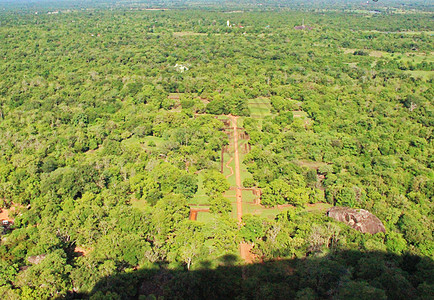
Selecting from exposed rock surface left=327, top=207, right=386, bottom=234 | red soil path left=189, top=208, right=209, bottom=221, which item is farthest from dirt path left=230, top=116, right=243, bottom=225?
exposed rock surface left=327, top=207, right=386, bottom=234

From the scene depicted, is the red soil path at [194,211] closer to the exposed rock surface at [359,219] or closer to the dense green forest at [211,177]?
the dense green forest at [211,177]

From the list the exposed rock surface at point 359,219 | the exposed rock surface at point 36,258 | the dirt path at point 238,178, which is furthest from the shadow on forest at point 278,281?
the dirt path at point 238,178

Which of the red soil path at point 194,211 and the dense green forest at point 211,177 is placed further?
the red soil path at point 194,211

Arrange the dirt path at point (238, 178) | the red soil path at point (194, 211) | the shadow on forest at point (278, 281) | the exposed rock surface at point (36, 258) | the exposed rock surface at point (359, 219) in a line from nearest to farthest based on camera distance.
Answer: the shadow on forest at point (278, 281) → the exposed rock surface at point (36, 258) → the exposed rock surface at point (359, 219) → the red soil path at point (194, 211) → the dirt path at point (238, 178)

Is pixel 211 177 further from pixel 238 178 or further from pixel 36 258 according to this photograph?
pixel 36 258

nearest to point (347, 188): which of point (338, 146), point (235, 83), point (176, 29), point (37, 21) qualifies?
point (338, 146)

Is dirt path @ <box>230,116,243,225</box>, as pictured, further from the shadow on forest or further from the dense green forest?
the shadow on forest

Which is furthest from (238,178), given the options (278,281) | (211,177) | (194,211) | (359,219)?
(278,281)
